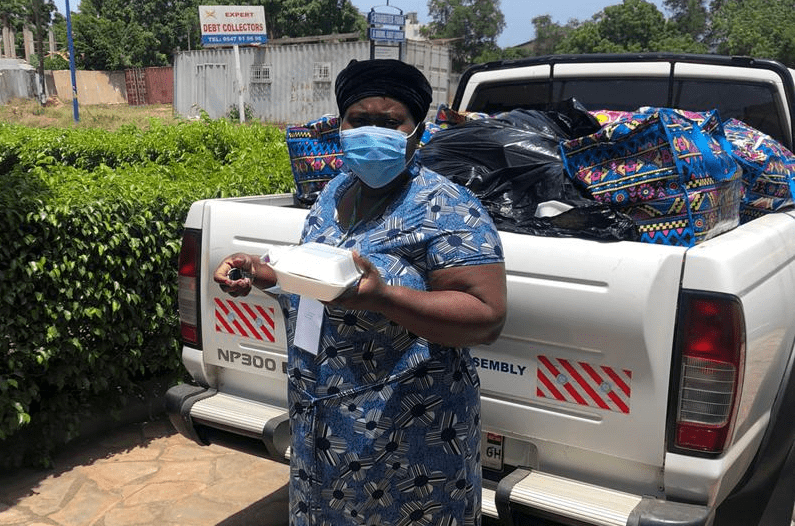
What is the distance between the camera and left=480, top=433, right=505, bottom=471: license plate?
254cm

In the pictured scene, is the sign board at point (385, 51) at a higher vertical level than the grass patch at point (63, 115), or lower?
higher

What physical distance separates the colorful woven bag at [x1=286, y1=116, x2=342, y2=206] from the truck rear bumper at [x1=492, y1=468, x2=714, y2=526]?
1.58 meters

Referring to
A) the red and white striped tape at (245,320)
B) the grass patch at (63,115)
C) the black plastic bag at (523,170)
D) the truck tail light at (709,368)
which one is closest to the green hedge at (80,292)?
the red and white striped tape at (245,320)

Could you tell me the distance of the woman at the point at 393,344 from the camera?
5.92ft

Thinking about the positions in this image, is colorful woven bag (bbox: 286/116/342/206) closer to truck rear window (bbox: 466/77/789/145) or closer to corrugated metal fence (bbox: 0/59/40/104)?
truck rear window (bbox: 466/77/789/145)

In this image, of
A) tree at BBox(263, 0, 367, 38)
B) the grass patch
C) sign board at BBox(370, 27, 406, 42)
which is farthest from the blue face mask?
tree at BBox(263, 0, 367, 38)

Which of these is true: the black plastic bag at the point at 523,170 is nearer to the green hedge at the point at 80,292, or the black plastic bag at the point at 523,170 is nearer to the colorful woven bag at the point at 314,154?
the colorful woven bag at the point at 314,154

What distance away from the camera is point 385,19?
1559cm

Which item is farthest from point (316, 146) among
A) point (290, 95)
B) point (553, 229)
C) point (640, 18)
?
point (640, 18)

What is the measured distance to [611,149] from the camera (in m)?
2.70

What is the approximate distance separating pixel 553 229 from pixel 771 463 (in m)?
1.06

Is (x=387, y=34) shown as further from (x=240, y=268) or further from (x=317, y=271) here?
(x=317, y=271)

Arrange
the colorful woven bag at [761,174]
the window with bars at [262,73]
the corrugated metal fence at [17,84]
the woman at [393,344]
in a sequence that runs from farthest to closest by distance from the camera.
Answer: the corrugated metal fence at [17,84] < the window with bars at [262,73] < the colorful woven bag at [761,174] < the woman at [393,344]

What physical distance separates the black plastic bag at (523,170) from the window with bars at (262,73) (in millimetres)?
23257
